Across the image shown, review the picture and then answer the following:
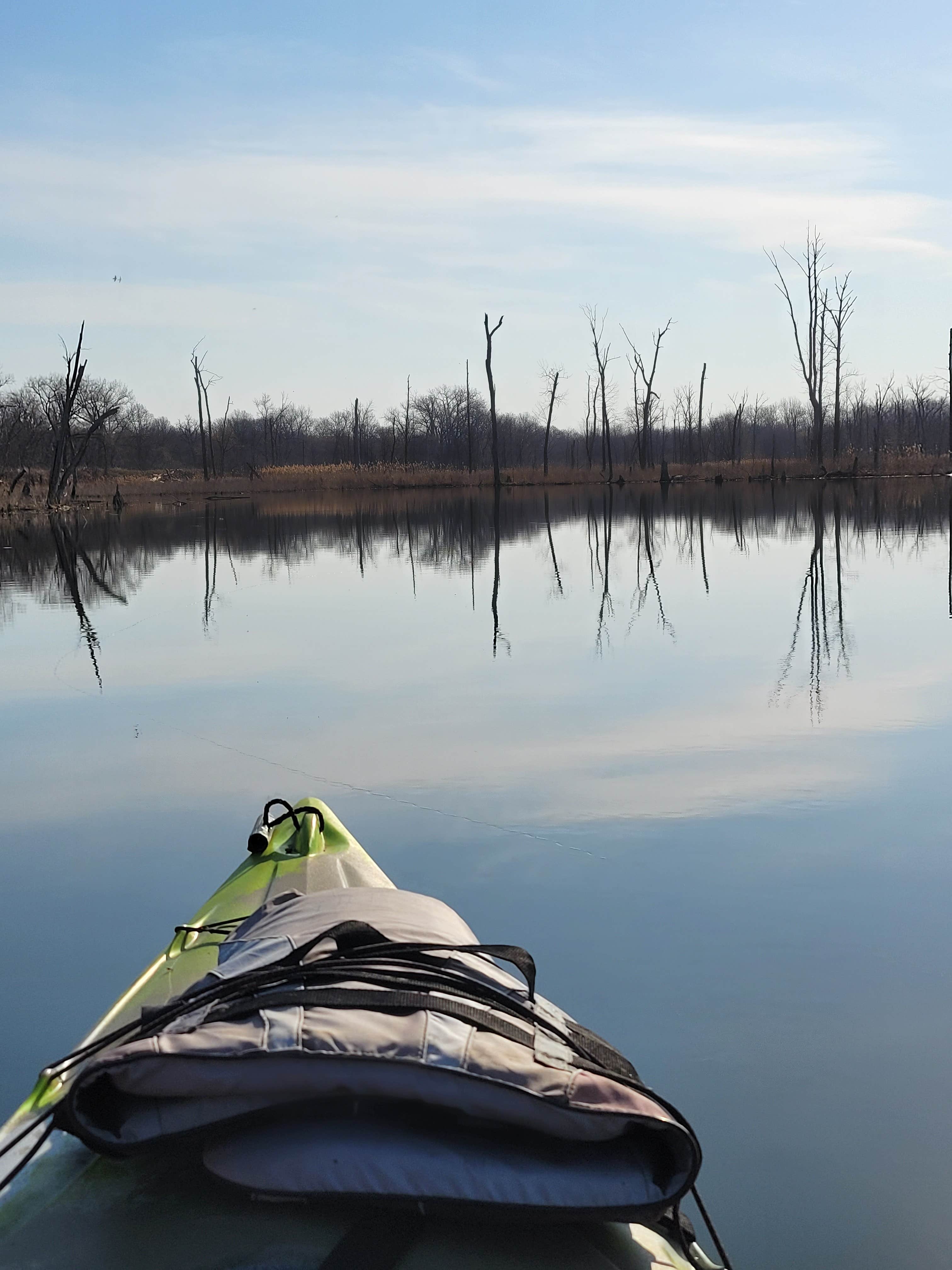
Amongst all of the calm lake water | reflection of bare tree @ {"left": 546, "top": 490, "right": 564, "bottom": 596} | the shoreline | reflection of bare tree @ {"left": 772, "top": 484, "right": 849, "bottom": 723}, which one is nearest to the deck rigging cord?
the calm lake water

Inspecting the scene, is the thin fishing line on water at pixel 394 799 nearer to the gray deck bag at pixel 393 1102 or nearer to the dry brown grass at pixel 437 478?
the gray deck bag at pixel 393 1102

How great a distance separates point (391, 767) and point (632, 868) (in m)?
1.83

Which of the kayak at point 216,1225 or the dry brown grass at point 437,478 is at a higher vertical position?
the dry brown grass at point 437,478

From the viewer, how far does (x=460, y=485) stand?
4553 cm

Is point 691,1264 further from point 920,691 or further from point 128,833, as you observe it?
point 920,691

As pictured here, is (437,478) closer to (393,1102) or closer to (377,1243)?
(393,1102)

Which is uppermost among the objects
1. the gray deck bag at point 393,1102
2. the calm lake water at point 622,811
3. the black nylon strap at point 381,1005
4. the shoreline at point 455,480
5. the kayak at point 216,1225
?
the shoreline at point 455,480

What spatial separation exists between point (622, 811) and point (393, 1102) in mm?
→ 3219

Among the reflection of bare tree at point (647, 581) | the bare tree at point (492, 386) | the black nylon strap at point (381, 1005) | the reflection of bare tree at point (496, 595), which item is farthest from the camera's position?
the bare tree at point (492, 386)

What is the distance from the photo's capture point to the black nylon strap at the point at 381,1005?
1.81 metres

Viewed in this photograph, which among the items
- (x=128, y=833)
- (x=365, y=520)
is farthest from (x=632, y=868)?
(x=365, y=520)

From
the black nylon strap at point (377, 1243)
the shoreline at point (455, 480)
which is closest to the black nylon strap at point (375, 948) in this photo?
the black nylon strap at point (377, 1243)

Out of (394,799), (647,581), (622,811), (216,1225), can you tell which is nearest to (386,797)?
(394,799)

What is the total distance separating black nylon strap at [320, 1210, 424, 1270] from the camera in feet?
5.30
